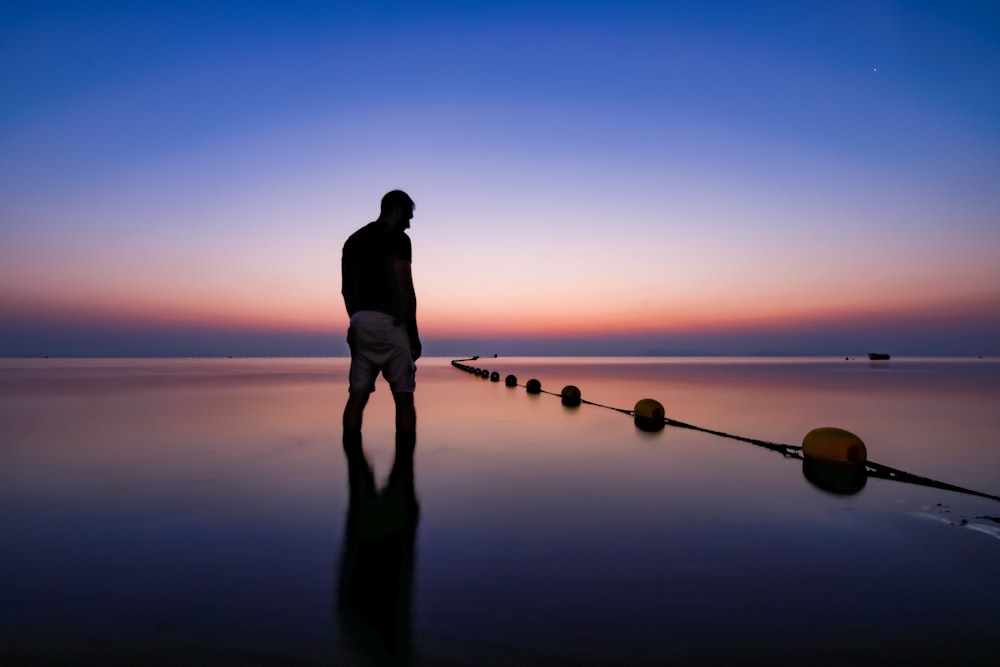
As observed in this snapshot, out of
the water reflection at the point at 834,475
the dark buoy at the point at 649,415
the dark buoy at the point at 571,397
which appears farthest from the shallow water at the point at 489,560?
the dark buoy at the point at 571,397

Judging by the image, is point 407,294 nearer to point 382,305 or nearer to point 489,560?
point 382,305

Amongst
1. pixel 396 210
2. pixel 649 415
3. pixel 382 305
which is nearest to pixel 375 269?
pixel 382 305

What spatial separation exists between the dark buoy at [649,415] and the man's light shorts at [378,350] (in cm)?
522

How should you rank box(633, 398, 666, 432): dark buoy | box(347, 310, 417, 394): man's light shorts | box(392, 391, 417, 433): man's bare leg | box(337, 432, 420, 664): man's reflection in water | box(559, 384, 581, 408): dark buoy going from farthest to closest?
1. box(559, 384, 581, 408): dark buoy
2. box(633, 398, 666, 432): dark buoy
3. box(392, 391, 417, 433): man's bare leg
4. box(347, 310, 417, 394): man's light shorts
5. box(337, 432, 420, 664): man's reflection in water

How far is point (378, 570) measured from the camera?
108 inches

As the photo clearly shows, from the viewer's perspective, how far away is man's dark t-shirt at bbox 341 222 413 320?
5184 mm

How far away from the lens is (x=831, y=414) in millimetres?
12188

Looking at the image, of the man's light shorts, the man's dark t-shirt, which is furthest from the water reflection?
the man's dark t-shirt

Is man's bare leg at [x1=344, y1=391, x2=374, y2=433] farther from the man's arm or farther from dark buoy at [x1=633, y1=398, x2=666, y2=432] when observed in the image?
dark buoy at [x1=633, y1=398, x2=666, y2=432]

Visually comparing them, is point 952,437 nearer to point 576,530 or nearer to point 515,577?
point 576,530

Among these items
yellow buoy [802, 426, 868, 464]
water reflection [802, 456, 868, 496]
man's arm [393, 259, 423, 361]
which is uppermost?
man's arm [393, 259, 423, 361]

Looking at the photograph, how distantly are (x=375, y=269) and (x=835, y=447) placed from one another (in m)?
4.46

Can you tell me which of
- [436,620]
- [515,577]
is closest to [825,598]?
[515,577]

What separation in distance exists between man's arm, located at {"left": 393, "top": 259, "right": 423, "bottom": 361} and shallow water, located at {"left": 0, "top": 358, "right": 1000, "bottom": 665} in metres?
1.28
